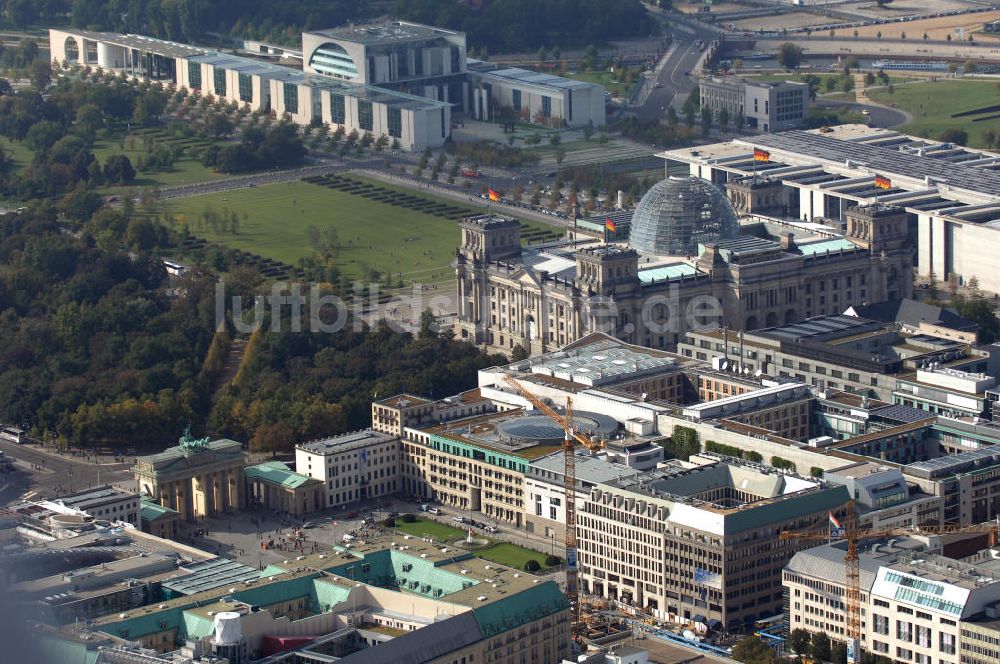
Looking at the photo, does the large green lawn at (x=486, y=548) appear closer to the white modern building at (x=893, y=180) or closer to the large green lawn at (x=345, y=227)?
the large green lawn at (x=345, y=227)

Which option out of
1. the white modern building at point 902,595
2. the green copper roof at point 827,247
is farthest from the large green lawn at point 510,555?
the green copper roof at point 827,247

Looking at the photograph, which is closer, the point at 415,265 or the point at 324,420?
the point at 324,420

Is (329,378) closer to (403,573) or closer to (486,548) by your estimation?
(486,548)

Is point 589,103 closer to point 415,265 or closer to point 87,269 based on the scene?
point 415,265

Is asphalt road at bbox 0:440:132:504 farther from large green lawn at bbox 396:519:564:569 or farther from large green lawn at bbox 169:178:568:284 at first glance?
large green lawn at bbox 169:178:568:284

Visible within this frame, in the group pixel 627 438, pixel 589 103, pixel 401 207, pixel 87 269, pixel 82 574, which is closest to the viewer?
pixel 82 574

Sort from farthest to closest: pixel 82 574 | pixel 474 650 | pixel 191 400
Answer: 1. pixel 191 400
2. pixel 82 574
3. pixel 474 650

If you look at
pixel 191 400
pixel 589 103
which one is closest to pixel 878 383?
pixel 191 400
